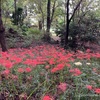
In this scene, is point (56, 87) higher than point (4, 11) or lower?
lower

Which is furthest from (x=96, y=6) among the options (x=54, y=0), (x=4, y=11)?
(x=4, y=11)

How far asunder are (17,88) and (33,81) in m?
0.30

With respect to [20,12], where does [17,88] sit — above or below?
below

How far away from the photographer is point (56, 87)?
315 cm

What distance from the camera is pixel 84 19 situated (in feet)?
35.4

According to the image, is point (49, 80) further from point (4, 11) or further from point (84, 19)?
point (4, 11)

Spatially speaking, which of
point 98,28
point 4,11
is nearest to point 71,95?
point 98,28

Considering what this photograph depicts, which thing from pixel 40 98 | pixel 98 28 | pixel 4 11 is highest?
pixel 4 11

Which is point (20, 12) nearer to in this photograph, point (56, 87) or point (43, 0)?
point (43, 0)

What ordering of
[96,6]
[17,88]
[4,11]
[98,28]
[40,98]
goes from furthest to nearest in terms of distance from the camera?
1. [4,11]
2. [96,6]
3. [98,28]
4. [17,88]
5. [40,98]

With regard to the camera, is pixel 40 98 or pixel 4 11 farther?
pixel 4 11

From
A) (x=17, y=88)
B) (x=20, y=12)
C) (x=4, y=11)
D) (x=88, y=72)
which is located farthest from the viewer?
(x=20, y=12)

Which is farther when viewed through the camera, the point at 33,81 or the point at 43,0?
the point at 43,0

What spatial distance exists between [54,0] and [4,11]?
17.2ft
